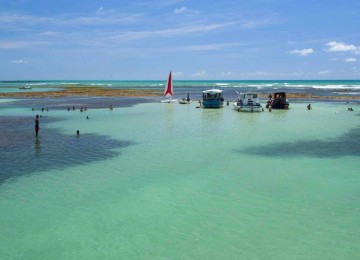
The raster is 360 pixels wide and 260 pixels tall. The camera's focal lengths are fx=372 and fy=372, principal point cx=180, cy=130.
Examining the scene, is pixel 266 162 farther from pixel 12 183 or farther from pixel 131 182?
pixel 12 183

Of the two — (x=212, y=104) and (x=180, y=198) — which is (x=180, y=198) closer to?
(x=180, y=198)

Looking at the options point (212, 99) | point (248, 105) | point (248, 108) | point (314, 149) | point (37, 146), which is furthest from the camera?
point (212, 99)

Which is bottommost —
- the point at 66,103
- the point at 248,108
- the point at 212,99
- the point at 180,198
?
the point at 180,198

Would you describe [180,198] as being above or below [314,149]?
below

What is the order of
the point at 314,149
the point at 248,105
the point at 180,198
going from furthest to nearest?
the point at 248,105 → the point at 314,149 → the point at 180,198

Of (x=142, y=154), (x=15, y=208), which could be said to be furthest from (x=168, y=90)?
(x=15, y=208)

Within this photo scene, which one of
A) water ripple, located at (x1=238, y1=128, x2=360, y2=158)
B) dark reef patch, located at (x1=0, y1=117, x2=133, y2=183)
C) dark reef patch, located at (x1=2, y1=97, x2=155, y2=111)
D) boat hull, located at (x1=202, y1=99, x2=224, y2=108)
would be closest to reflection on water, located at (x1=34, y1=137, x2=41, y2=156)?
dark reef patch, located at (x1=0, y1=117, x2=133, y2=183)

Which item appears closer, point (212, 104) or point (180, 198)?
point (180, 198)

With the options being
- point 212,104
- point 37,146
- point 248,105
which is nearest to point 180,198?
point 37,146
